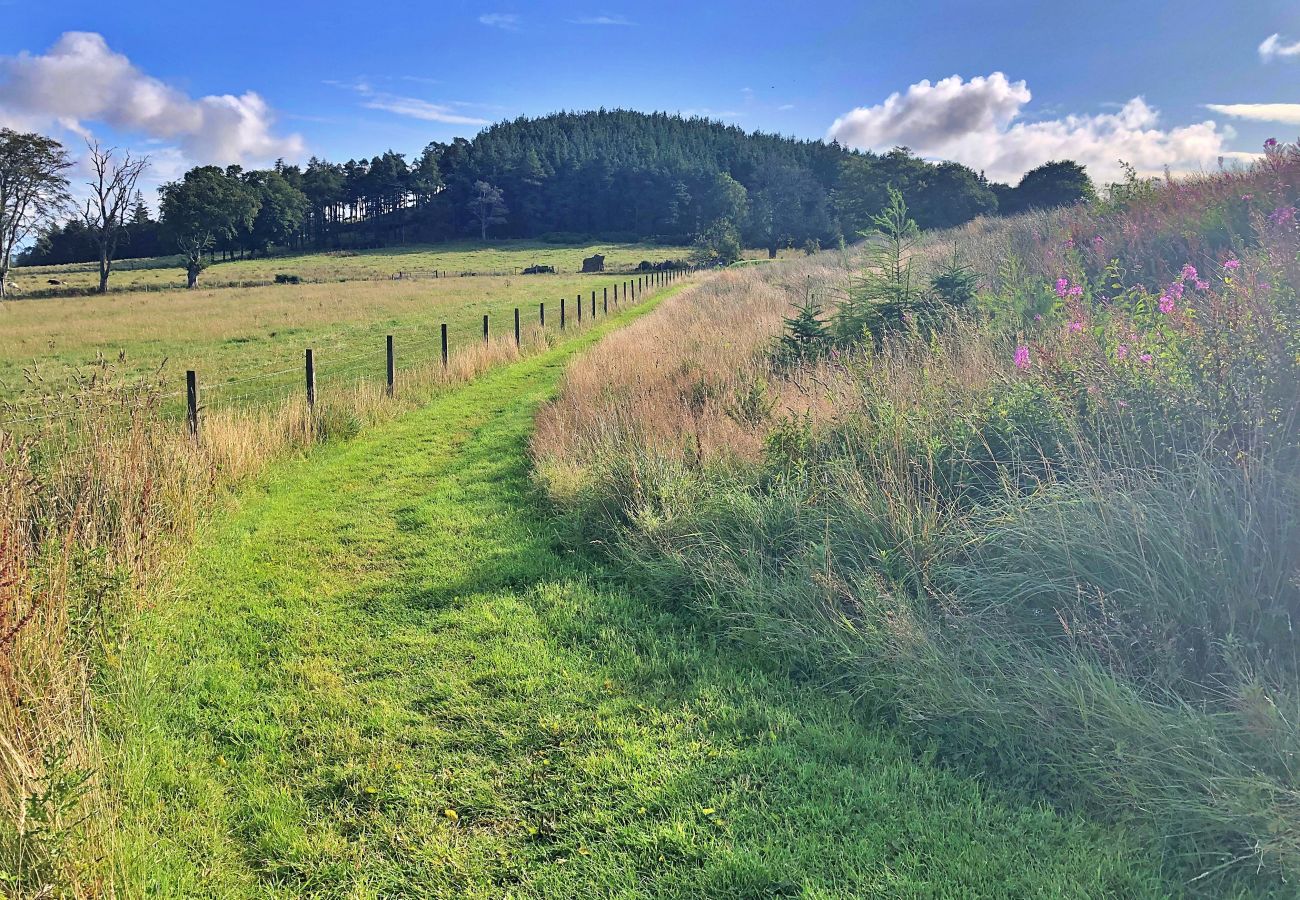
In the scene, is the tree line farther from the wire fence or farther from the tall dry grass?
the tall dry grass

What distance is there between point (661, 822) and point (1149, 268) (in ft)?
34.9

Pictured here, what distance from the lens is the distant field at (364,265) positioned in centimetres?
6194

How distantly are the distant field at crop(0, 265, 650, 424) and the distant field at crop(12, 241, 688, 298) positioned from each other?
20.0 metres

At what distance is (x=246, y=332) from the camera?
2525 cm

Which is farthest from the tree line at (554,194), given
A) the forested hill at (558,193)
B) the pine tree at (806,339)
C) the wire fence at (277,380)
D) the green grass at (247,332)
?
the pine tree at (806,339)

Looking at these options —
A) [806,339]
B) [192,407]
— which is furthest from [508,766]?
[806,339]

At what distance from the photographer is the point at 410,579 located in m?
5.55

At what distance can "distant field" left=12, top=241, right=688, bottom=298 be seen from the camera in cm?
6194

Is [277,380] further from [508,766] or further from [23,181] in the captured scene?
[23,181]

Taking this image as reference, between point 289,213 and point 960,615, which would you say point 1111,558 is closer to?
point 960,615

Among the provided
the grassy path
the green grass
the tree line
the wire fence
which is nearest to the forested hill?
the tree line

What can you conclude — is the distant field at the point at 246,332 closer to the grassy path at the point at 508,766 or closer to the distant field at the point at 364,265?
the grassy path at the point at 508,766

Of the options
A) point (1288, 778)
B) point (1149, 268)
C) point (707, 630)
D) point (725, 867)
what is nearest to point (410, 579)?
point (707, 630)

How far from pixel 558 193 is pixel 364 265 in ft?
178
